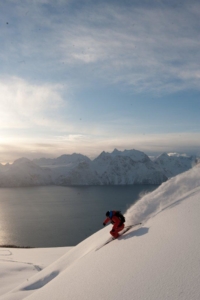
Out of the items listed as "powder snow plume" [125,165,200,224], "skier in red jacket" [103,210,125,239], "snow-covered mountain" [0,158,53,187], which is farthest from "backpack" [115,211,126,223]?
"snow-covered mountain" [0,158,53,187]

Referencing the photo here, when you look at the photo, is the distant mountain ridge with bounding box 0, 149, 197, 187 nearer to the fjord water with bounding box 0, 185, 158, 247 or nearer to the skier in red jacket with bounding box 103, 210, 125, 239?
the fjord water with bounding box 0, 185, 158, 247

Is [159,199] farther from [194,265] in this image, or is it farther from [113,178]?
[113,178]

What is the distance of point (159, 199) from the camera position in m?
5.99

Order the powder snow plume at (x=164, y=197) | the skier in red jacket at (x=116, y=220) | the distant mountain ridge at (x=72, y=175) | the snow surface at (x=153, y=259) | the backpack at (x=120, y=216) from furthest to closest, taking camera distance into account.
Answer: the distant mountain ridge at (x=72, y=175), the backpack at (x=120, y=216), the skier in red jacket at (x=116, y=220), the powder snow plume at (x=164, y=197), the snow surface at (x=153, y=259)

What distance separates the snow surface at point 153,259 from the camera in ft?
9.83

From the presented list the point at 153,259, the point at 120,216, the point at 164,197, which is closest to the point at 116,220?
the point at 120,216

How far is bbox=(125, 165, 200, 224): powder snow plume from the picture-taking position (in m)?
5.80

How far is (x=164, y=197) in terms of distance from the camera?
5941 millimetres

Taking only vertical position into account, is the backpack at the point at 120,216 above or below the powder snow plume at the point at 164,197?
below

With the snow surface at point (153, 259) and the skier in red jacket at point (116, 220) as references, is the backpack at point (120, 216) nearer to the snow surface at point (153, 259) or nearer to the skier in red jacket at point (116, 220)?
the skier in red jacket at point (116, 220)

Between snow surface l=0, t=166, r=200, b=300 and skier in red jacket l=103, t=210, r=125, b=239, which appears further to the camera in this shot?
skier in red jacket l=103, t=210, r=125, b=239

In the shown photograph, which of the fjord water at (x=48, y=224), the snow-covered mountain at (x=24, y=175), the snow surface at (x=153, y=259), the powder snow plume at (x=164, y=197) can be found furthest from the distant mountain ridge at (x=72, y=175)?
the snow surface at (x=153, y=259)

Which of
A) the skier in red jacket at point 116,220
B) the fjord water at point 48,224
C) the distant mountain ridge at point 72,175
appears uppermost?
the skier in red jacket at point 116,220

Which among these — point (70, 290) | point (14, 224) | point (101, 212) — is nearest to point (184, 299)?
point (70, 290)
